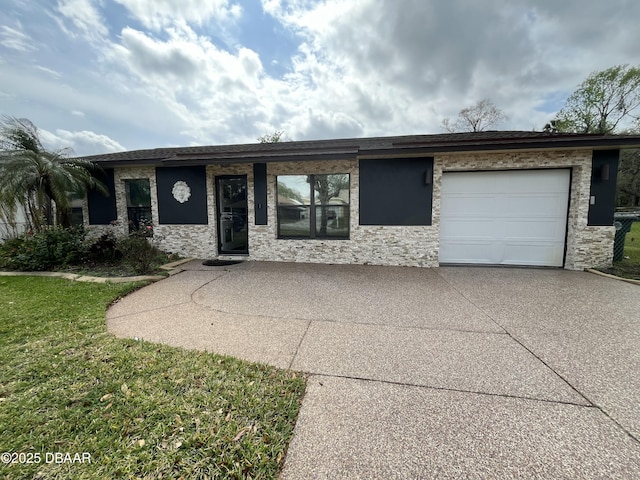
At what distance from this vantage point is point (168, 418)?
1.84 metres

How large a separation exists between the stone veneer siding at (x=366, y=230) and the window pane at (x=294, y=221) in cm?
22

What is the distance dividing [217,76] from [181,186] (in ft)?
17.6

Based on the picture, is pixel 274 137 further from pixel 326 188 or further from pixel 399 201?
pixel 399 201

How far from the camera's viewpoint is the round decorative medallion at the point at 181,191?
7965 millimetres

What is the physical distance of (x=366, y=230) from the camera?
716 centimetres

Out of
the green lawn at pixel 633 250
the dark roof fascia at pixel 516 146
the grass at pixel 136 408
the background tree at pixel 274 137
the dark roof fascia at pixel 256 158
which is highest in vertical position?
the background tree at pixel 274 137

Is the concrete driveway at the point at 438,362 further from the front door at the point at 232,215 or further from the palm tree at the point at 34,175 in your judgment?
the palm tree at the point at 34,175

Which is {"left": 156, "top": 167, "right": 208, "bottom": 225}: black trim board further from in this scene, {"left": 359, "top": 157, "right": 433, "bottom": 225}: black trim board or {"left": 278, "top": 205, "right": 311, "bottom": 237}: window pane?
{"left": 359, "top": 157, "right": 433, "bottom": 225}: black trim board

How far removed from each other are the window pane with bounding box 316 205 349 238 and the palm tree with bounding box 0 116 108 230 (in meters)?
6.89

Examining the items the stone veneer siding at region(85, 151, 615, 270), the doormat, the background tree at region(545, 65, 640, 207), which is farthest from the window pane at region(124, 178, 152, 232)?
the background tree at region(545, 65, 640, 207)

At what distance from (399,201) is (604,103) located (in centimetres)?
2605

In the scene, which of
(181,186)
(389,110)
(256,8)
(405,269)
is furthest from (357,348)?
(389,110)

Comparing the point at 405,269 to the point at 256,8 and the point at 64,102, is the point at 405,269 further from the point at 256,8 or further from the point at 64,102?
the point at 64,102

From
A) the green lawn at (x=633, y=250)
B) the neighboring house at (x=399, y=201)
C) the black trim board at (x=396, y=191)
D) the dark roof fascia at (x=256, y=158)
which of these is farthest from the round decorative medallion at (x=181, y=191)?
the green lawn at (x=633, y=250)
